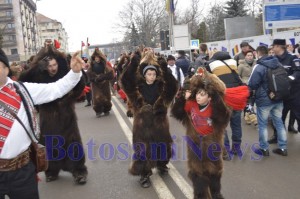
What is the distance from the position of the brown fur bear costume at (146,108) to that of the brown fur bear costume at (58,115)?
85 centimetres

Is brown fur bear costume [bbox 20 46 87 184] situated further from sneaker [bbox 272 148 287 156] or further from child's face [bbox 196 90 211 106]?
sneaker [bbox 272 148 287 156]

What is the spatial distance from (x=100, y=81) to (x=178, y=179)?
22.7 ft

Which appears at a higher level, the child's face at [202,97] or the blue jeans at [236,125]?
the child's face at [202,97]

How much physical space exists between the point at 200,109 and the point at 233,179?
5.48 ft

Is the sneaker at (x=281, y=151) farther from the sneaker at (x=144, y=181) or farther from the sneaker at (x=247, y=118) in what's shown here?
the sneaker at (x=144, y=181)

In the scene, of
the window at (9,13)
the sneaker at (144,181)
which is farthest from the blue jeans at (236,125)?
the window at (9,13)

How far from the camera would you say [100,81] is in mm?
11852

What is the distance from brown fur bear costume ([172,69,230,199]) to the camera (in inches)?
164

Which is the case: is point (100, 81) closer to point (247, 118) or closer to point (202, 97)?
point (247, 118)

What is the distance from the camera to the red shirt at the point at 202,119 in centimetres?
425

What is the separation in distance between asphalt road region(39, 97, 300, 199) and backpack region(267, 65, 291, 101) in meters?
1.10

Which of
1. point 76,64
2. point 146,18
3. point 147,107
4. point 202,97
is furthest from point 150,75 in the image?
point 146,18

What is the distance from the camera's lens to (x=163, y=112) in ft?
17.4

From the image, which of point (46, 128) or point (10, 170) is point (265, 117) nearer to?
point (46, 128)
